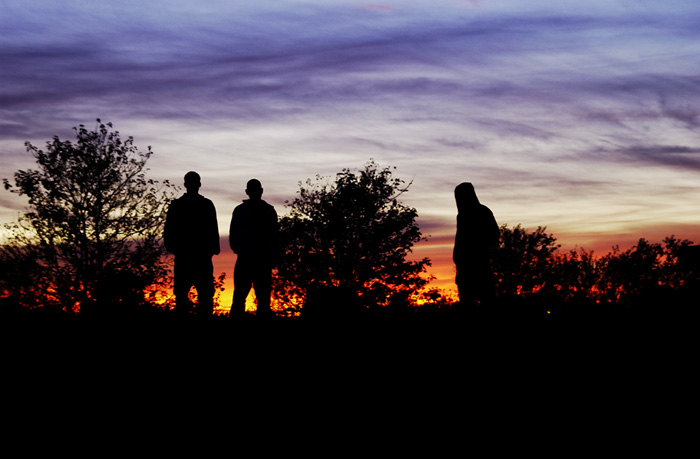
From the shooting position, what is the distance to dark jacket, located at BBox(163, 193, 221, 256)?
1005cm

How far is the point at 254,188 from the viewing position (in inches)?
409

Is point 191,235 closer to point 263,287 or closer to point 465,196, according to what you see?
point 263,287

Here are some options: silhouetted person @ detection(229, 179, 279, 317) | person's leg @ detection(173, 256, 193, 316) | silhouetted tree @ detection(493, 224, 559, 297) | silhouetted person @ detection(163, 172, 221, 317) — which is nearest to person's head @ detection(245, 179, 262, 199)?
silhouetted person @ detection(229, 179, 279, 317)

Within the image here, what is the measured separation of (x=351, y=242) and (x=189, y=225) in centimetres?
3187

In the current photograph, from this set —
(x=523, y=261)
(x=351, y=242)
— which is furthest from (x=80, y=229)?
(x=523, y=261)

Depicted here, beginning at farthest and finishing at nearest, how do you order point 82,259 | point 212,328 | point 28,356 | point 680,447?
point 82,259
point 212,328
point 28,356
point 680,447

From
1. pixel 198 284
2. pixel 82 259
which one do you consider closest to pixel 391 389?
pixel 198 284

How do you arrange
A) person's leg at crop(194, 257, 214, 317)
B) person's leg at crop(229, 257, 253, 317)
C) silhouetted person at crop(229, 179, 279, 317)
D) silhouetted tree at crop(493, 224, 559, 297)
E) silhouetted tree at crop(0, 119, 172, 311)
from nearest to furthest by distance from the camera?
→ person's leg at crop(194, 257, 214, 317), silhouetted person at crop(229, 179, 279, 317), person's leg at crop(229, 257, 253, 317), silhouetted tree at crop(0, 119, 172, 311), silhouetted tree at crop(493, 224, 559, 297)

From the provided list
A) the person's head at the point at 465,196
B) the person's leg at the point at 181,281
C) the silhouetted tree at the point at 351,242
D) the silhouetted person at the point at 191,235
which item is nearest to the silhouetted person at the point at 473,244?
the person's head at the point at 465,196

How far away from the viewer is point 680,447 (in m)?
5.24

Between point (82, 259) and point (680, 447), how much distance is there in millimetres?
28249

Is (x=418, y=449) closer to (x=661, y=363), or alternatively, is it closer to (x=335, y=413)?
(x=335, y=413)

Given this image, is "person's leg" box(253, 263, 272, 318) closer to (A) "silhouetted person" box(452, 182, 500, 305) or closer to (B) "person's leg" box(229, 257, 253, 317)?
(B) "person's leg" box(229, 257, 253, 317)

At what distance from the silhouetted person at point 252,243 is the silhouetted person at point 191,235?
0.38 meters
